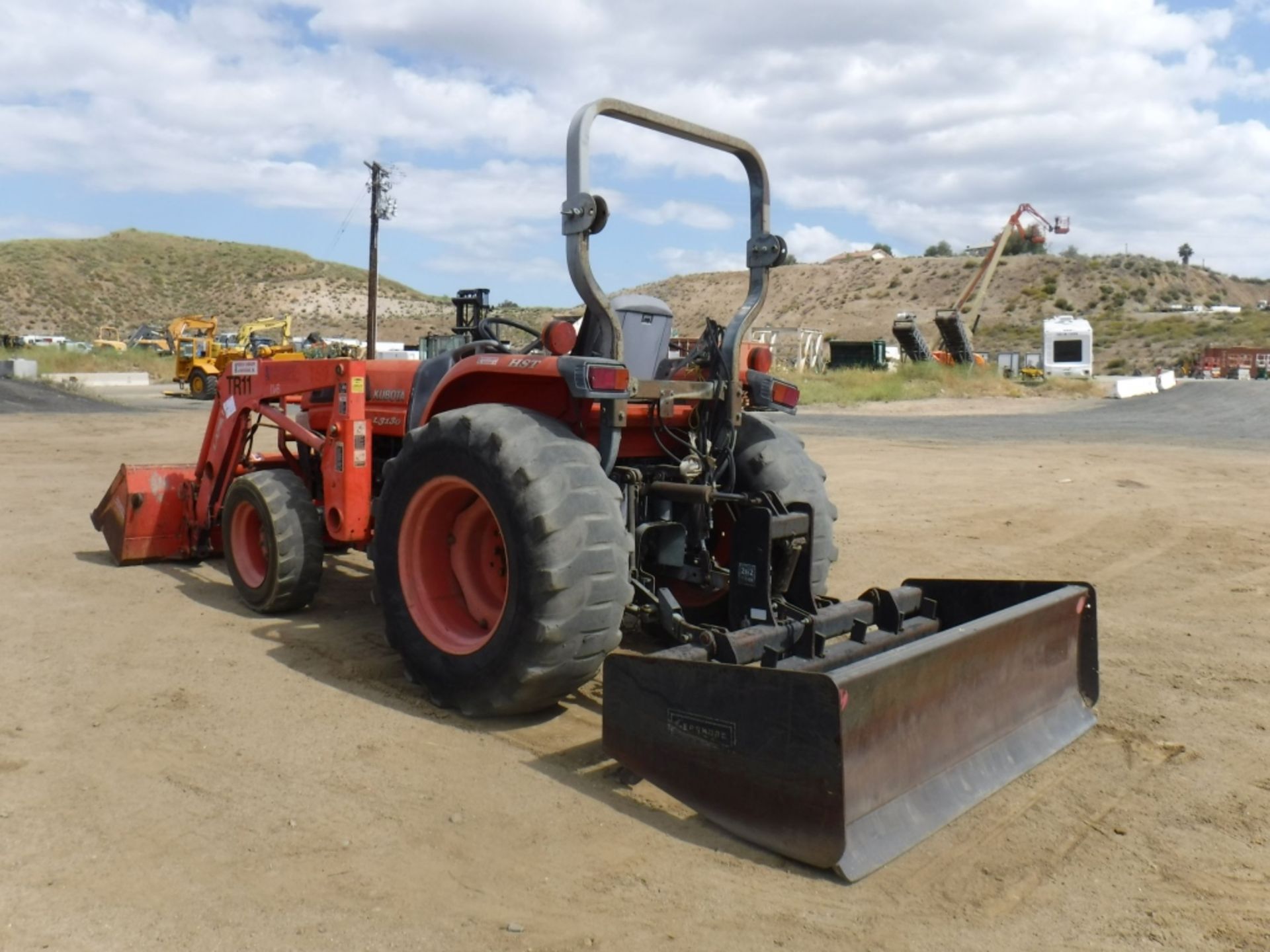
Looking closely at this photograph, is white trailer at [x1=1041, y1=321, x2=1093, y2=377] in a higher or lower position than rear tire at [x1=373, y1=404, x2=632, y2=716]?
higher

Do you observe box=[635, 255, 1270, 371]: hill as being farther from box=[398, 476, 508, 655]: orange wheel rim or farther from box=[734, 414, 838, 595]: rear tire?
box=[398, 476, 508, 655]: orange wheel rim

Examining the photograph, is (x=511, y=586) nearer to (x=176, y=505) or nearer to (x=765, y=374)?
(x=765, y=374)

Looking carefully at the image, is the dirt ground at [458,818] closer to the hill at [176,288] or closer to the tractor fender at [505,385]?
the tractor fender at [505,385]

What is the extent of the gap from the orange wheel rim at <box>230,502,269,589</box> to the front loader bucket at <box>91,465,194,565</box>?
3.82ft

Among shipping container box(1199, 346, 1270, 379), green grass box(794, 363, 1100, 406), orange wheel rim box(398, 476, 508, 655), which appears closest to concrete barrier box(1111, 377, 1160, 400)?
green grass box(794, 363, 1100, 406)

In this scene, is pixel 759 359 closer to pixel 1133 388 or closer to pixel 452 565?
pixel 452 565

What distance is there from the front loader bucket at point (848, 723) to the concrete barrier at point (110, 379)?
115 ft

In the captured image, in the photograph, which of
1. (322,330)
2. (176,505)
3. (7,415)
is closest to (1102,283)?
(322,330)

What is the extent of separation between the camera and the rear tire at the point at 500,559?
3.95m

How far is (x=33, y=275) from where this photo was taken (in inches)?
3191

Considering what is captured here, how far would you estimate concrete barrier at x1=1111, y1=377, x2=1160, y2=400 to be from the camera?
1227 inches

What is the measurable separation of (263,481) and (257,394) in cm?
92

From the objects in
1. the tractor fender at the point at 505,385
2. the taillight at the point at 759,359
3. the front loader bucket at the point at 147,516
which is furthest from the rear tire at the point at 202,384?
the taillight at the point at 759,359

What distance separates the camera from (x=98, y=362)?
40500mm
